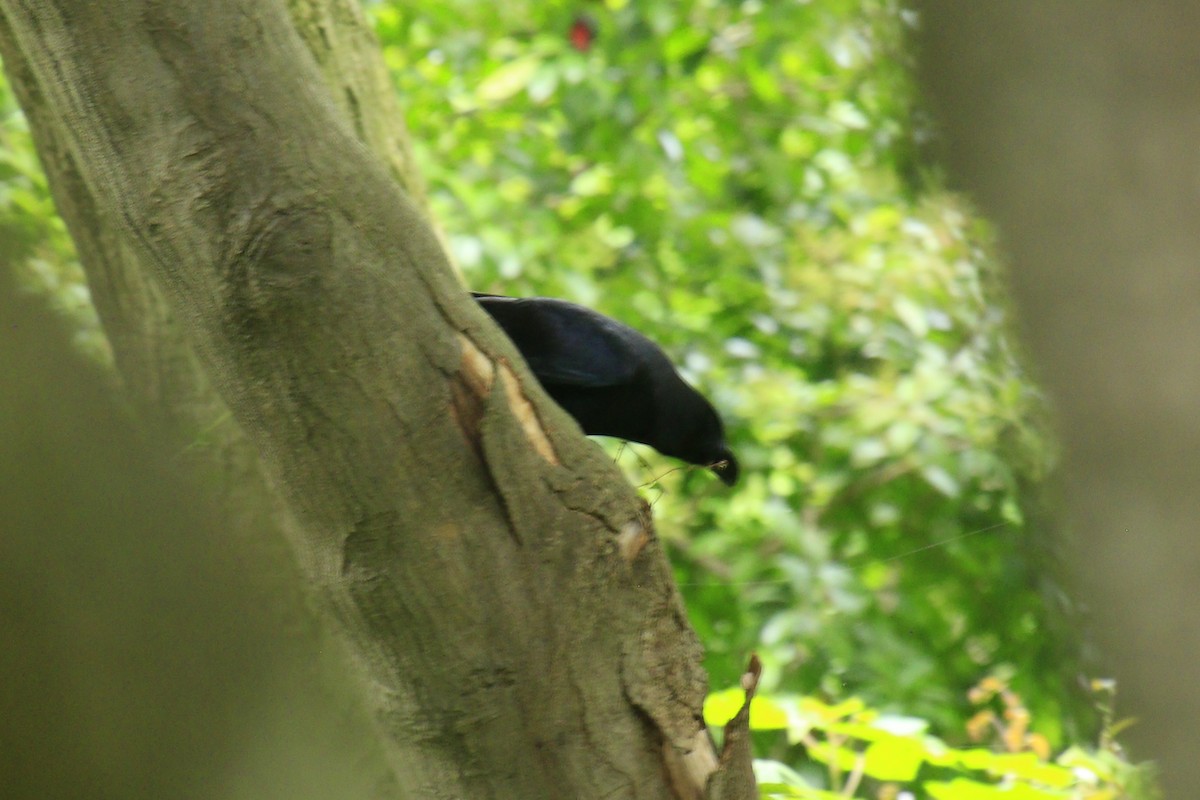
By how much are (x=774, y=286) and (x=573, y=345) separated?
2.12 m

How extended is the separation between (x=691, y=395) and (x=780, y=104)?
93.6 inches

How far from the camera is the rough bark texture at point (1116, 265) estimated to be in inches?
15.7

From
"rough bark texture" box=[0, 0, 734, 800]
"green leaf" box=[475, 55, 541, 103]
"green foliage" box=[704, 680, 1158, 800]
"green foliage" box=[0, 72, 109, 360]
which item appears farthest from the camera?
"green leaf" box=[475, 55, 541, 103]

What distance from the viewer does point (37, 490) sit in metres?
1.25

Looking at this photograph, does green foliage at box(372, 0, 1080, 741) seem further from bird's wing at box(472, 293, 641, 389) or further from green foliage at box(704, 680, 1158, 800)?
bird's wing at box(472, 293, 641, 389)

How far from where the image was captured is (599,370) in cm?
121

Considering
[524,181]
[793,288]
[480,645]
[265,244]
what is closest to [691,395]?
[480,645]

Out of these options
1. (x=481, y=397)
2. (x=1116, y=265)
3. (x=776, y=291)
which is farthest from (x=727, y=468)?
(x=776, y=291)

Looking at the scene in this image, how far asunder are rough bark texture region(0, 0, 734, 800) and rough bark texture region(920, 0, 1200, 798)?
22.0 inches

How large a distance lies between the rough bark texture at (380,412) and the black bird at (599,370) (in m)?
0.23

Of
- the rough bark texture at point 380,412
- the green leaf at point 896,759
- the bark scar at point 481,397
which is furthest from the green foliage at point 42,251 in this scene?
the green leaf at point 896,759

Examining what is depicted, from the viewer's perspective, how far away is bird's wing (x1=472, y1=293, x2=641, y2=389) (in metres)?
1.21

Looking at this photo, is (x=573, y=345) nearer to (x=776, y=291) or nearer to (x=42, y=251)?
(x=42, y=251)

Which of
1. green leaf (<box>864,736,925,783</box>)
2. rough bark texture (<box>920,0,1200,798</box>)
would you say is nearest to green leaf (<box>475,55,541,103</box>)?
green leaf (<box>864,736,925,783</box>)
